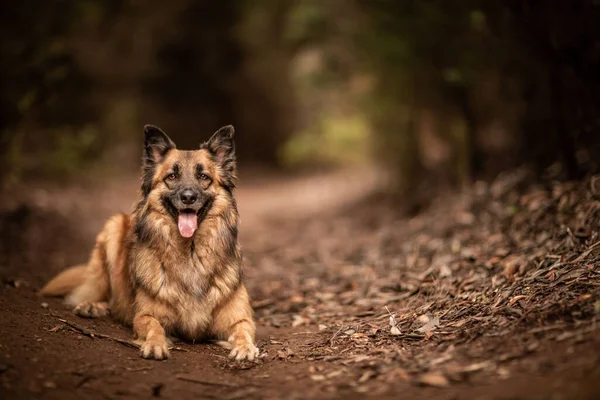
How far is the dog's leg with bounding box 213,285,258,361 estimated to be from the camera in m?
4.26

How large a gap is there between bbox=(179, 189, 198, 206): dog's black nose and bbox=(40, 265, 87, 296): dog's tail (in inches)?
65.7

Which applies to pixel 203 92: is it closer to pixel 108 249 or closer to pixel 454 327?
pixel 108 249

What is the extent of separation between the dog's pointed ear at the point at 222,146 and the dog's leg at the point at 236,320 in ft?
3.88

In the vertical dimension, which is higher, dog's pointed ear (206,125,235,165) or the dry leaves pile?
dog's pointed ear (206,125,235,165)

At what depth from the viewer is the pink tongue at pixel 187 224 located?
4.29 metres

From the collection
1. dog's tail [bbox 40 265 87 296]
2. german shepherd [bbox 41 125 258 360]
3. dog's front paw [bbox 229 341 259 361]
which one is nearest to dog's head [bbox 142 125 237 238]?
german shepherd [bbox 41 125 258 360]

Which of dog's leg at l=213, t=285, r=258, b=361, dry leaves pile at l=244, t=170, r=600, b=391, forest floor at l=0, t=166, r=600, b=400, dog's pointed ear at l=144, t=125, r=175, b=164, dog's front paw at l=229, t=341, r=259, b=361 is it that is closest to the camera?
forest floor at l=0, t=166, r=600, b=400

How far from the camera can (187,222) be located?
14.1ft

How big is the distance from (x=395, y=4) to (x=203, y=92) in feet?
48.6

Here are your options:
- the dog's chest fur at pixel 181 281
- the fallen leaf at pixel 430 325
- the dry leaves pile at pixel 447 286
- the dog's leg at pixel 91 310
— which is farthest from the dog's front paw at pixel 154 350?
the fallen leaf at pixel 430 325

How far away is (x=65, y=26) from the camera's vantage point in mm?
7879

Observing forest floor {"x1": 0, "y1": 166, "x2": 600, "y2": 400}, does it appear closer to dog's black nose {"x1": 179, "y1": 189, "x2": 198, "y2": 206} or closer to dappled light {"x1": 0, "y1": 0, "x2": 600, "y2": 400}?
dappled light {"x1": 0, "y1": 0, "x2": 600, "y2": 400}

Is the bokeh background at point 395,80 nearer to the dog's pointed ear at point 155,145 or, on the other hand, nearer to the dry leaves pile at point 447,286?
the dry leaves pile at point 447,286

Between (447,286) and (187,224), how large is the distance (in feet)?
8.36
